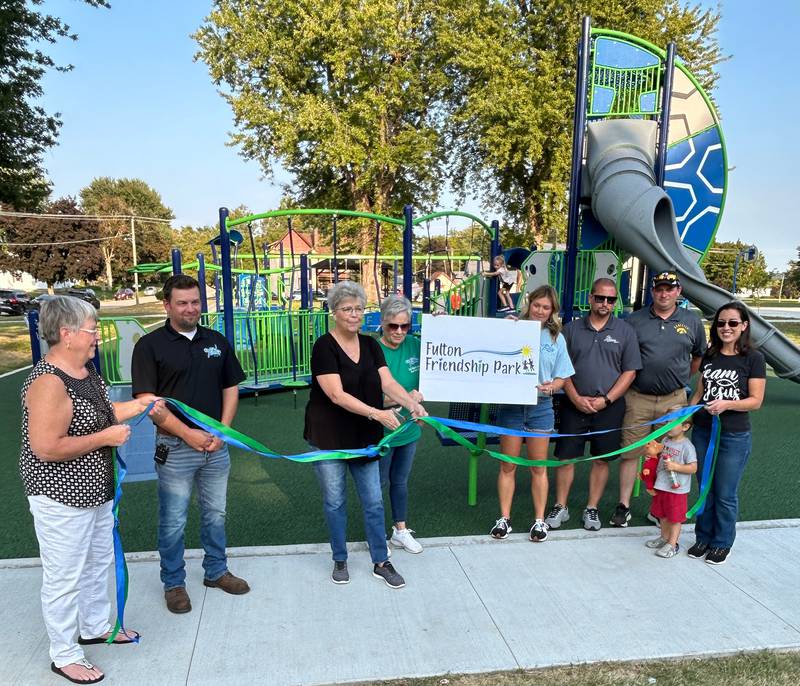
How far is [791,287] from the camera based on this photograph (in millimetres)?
70688

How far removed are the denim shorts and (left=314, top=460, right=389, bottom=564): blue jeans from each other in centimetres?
113

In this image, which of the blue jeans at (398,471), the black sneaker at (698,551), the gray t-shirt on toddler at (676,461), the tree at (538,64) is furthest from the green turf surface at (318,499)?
the tree at (538,64)

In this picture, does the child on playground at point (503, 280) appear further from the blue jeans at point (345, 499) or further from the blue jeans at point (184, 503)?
the blue jeans at point (184, 503)

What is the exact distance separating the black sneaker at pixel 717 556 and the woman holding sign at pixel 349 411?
2.11m

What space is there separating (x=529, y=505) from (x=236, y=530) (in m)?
2.37

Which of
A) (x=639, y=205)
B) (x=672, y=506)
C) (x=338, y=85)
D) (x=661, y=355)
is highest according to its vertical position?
(x=338, y=85)

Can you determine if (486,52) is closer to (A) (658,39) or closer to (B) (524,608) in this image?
(A) (658,39)

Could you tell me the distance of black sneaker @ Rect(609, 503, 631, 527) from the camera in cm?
417

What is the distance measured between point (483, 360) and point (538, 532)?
1.28 metres

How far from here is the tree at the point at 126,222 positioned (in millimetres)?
56438

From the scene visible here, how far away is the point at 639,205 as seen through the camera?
5926mm

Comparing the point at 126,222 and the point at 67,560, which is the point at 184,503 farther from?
the point at 126,222

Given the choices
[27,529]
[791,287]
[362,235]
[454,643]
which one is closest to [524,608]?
[454,643]

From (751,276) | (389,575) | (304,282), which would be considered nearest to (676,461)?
(389,575)
